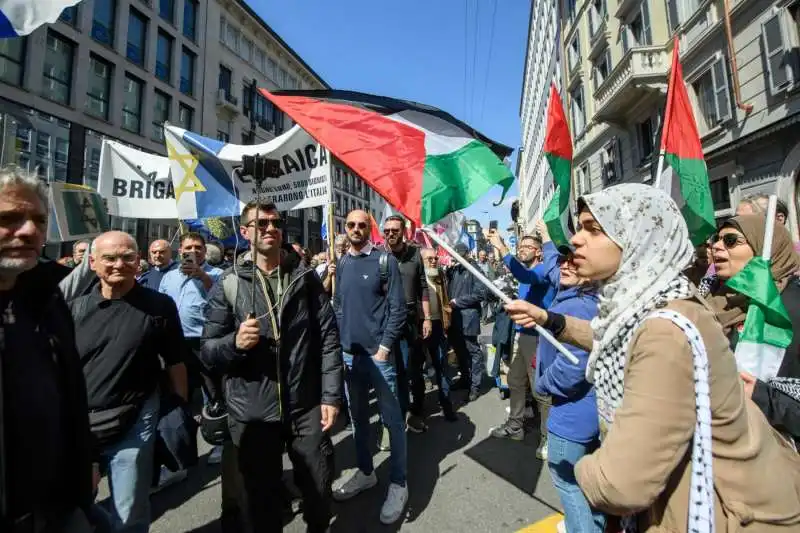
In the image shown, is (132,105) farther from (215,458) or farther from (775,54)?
(775,54)

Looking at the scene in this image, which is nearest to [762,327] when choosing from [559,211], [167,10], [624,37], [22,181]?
[559,211]

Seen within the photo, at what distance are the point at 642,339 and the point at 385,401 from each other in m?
2.34

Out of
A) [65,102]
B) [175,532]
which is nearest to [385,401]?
[175,532]

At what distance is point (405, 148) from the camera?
309cm

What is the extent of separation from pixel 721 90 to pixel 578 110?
36.1ft

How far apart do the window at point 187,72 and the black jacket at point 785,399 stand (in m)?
27.6

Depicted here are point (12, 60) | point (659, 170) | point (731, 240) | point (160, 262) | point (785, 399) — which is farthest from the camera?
point (12, 60)

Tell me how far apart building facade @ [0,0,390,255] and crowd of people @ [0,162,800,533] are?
11289mm

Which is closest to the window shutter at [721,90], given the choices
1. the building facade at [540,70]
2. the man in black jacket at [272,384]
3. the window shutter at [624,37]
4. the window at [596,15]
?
the window shutter at [624,37]

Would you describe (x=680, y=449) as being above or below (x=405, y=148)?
below

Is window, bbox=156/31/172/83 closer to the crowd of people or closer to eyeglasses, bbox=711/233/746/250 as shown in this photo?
the crowd of people

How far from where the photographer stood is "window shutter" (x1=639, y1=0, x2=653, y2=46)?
14.9 m

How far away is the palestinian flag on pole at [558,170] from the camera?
3326mm

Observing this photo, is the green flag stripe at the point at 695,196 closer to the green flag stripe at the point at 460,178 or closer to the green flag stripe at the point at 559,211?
the green flag stripe at the point at 559,211
